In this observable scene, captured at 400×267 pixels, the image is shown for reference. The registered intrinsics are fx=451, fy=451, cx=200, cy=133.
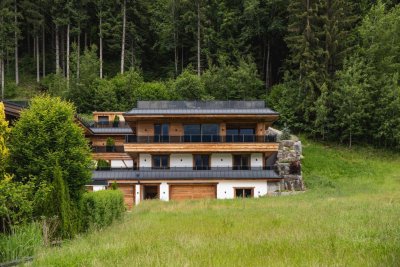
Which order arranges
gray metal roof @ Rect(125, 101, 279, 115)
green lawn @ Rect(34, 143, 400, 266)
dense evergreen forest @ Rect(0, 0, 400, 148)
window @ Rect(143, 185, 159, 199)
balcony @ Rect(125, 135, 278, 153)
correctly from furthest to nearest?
dense evergreen forest @ Rect(0, 0, 400, 148) < gray metal roof @ Rect(125, 101, 279, 115) < balcony @ Rect(125, 135, 278, 153) < window @ Rect(143, 185, 159, 199) < green lawn @ Rect(34, 143, 400, 266)

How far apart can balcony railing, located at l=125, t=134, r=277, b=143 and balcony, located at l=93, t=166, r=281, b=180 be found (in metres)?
2.68

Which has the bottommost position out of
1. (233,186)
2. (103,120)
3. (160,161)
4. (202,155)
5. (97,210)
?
(233,186)

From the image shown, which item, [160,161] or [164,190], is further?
[160,161]

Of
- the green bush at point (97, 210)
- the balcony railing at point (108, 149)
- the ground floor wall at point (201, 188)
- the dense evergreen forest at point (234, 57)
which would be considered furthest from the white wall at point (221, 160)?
the green bush at point (97, 210)

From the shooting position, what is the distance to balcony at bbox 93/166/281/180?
37375mm

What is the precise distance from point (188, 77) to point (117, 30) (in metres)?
17.2

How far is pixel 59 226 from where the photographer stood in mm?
16375

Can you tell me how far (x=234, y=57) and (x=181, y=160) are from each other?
2453cm

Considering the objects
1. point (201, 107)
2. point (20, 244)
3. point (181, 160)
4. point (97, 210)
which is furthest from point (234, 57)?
point (20, 244)

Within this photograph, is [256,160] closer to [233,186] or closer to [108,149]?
[233,186]

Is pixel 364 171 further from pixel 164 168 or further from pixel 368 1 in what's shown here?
pixel 368 1

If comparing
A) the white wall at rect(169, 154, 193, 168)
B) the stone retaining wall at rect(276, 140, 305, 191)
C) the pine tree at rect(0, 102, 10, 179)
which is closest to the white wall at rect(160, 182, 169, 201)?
the white wall at rect(169, 154, 193, 168)

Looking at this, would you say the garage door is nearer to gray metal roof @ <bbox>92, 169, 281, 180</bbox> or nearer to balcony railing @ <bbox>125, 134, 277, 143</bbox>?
gray metal roof @ <bbox>92, 169, 281, 180</bbox>

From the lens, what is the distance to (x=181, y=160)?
4009 centimetres
